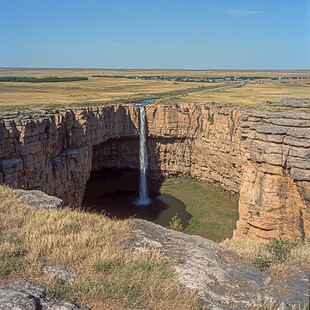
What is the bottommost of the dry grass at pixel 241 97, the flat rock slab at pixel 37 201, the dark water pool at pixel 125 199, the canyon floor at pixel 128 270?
the dark water pool at pixel 125 199

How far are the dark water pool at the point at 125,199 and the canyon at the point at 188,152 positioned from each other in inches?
54.8

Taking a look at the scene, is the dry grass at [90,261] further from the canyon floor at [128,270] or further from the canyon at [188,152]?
the canyon at [188,152]

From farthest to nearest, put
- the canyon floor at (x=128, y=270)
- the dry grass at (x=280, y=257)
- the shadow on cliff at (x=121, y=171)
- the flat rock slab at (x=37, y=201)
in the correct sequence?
the shadow on cliff at (x=121, y=171)
the flat rock slab at (x=37, y=201)
the dry grass at (x=280, y=257)
the canyon floor at (x=128, y=270)

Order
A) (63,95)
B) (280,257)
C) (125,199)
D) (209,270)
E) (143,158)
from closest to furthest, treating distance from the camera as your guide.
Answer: (209,270) → (280,257) → (125,199) → (143,158) → (63,95)

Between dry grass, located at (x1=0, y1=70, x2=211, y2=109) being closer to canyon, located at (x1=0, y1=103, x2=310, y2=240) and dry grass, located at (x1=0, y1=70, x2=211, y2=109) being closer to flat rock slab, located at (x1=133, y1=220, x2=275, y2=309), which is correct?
canyon, located at (x1=0, y1=103, x2=310, y2=240)

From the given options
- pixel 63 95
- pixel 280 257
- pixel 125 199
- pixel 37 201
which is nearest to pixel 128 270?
pixel 280 257

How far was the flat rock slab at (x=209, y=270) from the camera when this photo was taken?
7.98 m

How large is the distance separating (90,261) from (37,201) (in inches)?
242

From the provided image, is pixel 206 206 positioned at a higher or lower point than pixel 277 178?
lower

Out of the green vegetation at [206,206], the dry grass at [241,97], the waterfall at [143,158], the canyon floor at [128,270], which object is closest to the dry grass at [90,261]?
the canyon floor at [128,270]

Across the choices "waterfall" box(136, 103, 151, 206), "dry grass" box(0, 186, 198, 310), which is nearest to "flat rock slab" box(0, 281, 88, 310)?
"dry grass" box(0, 186, 198, 310)

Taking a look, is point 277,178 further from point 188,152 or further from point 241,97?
point 241,97

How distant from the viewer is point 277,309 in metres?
7.32

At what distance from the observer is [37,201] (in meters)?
14.2
